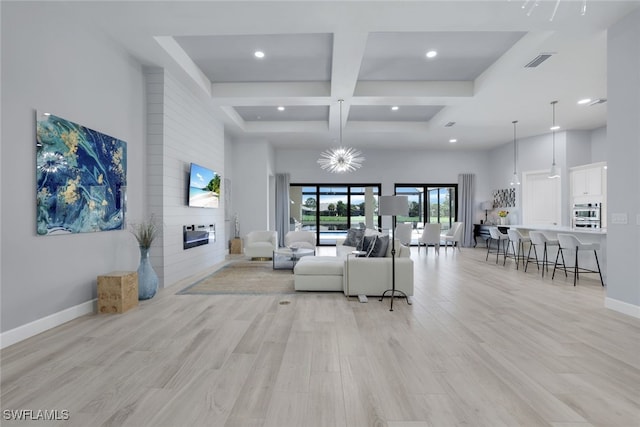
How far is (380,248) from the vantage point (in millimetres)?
4523

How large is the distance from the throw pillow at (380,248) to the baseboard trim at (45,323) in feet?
11.7

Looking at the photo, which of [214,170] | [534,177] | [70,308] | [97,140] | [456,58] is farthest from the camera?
[534,177]

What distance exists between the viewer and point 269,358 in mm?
2461

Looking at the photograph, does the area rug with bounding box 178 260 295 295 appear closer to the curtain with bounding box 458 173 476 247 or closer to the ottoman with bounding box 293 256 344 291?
the ottoman with bounding box 293 256 344 291

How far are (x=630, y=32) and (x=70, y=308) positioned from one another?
265 inches

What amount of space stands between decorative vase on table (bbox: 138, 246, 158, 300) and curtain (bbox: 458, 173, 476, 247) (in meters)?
9.38

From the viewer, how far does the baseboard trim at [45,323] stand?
104 inches

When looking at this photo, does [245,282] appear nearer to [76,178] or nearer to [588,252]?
[76,178]

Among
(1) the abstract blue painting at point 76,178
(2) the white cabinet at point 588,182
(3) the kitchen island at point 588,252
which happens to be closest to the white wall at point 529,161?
(2) the white cabinet at point 588,182

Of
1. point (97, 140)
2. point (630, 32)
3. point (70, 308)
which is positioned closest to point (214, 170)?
point (97, 140)

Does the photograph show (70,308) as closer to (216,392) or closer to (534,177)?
(216,392)

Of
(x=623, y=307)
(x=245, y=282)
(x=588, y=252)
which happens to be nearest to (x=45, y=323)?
(x=245, y=282)

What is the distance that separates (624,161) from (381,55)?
130 inches

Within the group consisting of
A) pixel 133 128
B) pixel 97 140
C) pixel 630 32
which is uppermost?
pixel 630 32
